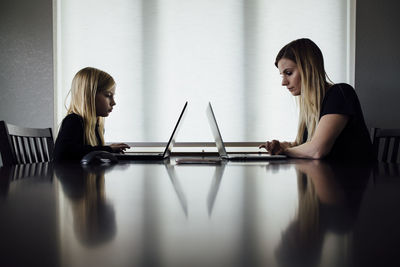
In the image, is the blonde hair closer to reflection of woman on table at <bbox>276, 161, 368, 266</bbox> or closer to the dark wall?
reflection of woman on table at <bbox>276, 161, 368, 266</bbox>

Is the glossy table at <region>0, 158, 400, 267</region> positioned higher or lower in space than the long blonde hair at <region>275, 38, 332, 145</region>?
lower

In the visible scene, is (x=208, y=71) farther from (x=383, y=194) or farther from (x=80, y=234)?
(x=80, y=234)

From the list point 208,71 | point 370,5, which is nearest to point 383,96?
point 370,5

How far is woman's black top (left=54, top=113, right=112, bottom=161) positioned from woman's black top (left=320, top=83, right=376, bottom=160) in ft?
3.31

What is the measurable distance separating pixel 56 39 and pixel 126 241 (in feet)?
10.5

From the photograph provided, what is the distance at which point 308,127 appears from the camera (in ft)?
5.62

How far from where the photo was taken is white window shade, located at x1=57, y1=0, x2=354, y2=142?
295 centimetres

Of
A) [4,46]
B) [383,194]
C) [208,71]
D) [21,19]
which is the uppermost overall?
[21,19]

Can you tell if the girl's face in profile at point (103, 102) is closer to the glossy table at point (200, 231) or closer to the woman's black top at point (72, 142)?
the woman's black top at point (72, 142)

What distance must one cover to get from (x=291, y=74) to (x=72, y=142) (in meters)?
1.10

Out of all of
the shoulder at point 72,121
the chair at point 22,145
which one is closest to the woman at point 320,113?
the shoulder at point 72,121

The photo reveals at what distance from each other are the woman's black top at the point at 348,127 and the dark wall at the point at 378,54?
151 centimetres

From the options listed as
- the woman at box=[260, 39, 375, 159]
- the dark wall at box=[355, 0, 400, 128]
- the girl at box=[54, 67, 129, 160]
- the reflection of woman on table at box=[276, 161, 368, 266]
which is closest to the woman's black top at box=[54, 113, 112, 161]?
the girl at box=[54, 67, 129, 160]

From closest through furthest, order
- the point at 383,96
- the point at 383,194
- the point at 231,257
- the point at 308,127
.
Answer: the point at 231,257 < the point at 383,194 < the point at 308,127 < the point at 383,96
